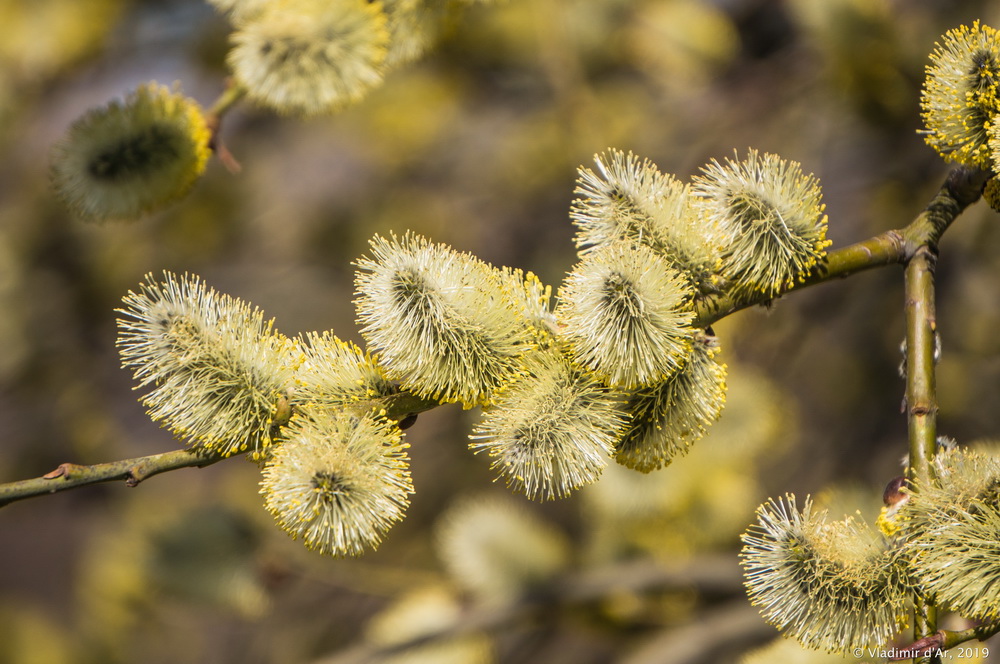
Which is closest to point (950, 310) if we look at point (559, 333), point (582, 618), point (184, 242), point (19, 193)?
point (582, 618)

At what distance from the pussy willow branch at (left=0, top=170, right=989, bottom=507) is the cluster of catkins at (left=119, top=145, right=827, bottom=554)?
0.02m

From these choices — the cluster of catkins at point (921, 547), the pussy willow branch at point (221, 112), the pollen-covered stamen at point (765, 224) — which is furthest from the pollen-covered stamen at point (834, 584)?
the pussy willow branch at point (221, 112)

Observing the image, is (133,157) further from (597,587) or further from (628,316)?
(597,587)

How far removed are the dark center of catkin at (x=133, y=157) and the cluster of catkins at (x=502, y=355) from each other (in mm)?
447

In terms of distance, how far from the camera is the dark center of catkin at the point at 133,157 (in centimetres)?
134

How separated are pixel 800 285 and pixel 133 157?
105 centimetres

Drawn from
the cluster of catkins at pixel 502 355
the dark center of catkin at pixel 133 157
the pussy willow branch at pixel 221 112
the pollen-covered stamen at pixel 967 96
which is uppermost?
the pussy willow branch at pixel 221 112

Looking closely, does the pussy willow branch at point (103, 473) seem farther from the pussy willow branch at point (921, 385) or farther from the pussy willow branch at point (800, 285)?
the pussy willow branch at point (921, 385)

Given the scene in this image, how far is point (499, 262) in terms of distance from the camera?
3943mm

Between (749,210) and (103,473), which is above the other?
(749,210)

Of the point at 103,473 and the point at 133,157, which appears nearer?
the point at 103,473

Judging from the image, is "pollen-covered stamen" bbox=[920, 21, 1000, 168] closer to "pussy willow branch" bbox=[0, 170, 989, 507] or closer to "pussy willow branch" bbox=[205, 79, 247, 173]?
"pussy willow branch" bbox=[0, 170, 989, 507]

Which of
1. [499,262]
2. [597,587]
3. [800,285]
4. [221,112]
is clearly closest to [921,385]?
[800,285]

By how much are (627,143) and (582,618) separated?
5.82 ft
